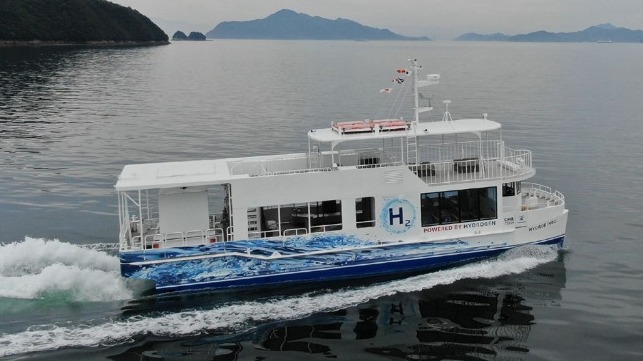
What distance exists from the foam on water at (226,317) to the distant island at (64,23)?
139 metres

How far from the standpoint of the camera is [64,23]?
518 ft

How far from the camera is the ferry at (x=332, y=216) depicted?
61.6 feet

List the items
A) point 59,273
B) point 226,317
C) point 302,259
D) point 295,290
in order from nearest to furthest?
1. point 226,317
2. point 59,273
3. point 295,290
4. point 302,259

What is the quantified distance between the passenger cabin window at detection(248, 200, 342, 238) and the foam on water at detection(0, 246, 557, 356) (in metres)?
2.15

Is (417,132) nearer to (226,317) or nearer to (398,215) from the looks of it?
(398,215)

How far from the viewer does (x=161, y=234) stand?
18.8 metres

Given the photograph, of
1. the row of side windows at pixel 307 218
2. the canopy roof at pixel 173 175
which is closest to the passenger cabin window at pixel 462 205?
the row of side windows at pixel 307 218

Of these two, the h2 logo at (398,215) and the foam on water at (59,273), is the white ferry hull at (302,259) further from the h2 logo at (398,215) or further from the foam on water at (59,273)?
the foam on water at (59,273)

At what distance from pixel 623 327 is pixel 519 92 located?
202 ft

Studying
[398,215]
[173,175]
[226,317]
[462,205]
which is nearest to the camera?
[226,317]

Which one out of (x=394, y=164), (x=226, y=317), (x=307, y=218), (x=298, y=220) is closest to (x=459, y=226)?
(x=394, y=164)

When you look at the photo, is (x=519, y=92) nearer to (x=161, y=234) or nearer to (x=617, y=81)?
(x=617, y=81)

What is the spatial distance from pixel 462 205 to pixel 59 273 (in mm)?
12352

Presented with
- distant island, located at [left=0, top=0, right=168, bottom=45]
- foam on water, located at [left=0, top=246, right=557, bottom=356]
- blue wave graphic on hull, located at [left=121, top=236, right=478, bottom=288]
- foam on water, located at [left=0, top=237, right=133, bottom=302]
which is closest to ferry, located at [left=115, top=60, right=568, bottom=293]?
blue wave graphic on hull, located at [left=121, top=236, right=478, bottom=288]
